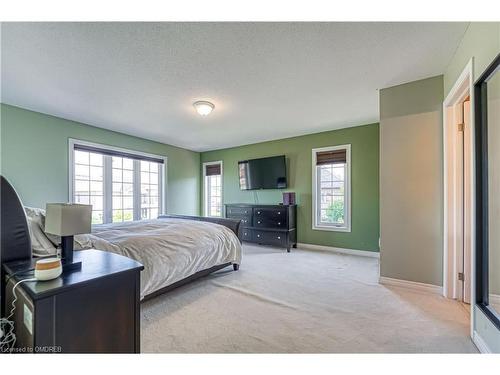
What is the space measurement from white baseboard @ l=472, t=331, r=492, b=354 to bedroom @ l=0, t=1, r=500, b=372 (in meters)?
0.02

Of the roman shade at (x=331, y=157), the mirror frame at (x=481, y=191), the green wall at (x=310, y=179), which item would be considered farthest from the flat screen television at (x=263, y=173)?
the mirror frame at (x=481, y=191)

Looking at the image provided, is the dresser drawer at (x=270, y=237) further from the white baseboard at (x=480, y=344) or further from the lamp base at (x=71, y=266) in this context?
the lamp base at (x=71, y=266)

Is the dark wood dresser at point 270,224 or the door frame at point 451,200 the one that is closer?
the door frame at point 451,200

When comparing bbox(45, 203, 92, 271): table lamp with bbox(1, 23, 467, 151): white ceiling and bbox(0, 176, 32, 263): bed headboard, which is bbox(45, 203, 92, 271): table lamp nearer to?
bbox(0, 176, 32, 263): bed headboard

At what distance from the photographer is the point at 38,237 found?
1.74 metres

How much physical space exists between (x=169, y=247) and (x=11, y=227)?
4.33 ft

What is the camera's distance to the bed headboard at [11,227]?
49.6 inches

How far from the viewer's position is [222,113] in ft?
11.7

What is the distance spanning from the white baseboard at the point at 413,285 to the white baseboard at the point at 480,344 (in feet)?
2.92

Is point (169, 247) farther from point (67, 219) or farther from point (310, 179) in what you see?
point (310, 179)

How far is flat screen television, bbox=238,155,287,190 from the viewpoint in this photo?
5031mm

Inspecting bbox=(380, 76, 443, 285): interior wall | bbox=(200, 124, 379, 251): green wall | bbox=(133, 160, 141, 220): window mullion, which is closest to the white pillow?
bbox=(133, 160, 141, 220): window mullion

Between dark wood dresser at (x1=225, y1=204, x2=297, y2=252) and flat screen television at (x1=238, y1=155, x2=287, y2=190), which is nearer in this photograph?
dark wood dresser at (x1=225, y1=204, x2=297, y2=252)
